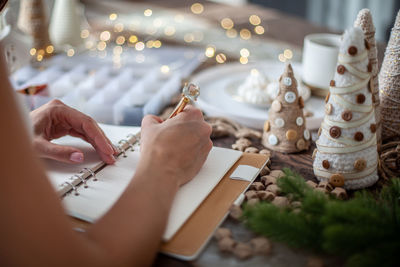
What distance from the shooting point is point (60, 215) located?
1.69 feet

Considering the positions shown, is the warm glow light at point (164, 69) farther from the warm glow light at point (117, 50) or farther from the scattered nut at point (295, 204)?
the scattered nut at point (295, 204)

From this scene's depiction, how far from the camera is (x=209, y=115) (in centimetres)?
119

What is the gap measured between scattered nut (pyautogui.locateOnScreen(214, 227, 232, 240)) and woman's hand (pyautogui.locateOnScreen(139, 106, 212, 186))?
4.3 inches

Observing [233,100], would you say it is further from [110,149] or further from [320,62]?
[110,149]

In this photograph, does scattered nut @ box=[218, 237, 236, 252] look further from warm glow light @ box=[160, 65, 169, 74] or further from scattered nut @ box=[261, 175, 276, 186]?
warm glow light @ box=[160, 65, 169, 74]

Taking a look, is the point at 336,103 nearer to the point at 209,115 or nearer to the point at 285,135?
the point at 285,135

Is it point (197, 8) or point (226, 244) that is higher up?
point (197, 8)

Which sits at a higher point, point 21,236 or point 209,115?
point 21,236

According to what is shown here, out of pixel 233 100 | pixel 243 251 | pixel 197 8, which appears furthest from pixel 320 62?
pixel 197 8

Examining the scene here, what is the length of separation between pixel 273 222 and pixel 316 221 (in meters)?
0.07

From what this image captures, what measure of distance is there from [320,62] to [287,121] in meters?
0.36

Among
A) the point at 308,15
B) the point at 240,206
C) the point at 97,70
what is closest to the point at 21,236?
the point at 240,206

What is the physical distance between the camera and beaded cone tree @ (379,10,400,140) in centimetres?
91

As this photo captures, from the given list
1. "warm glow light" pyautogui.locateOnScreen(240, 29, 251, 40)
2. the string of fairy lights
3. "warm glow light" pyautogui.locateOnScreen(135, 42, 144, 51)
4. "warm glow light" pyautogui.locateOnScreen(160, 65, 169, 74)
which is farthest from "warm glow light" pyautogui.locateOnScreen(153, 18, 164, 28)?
"warm glow light" pyautogui.locateOnScreen(160, 65, 169, 74)
